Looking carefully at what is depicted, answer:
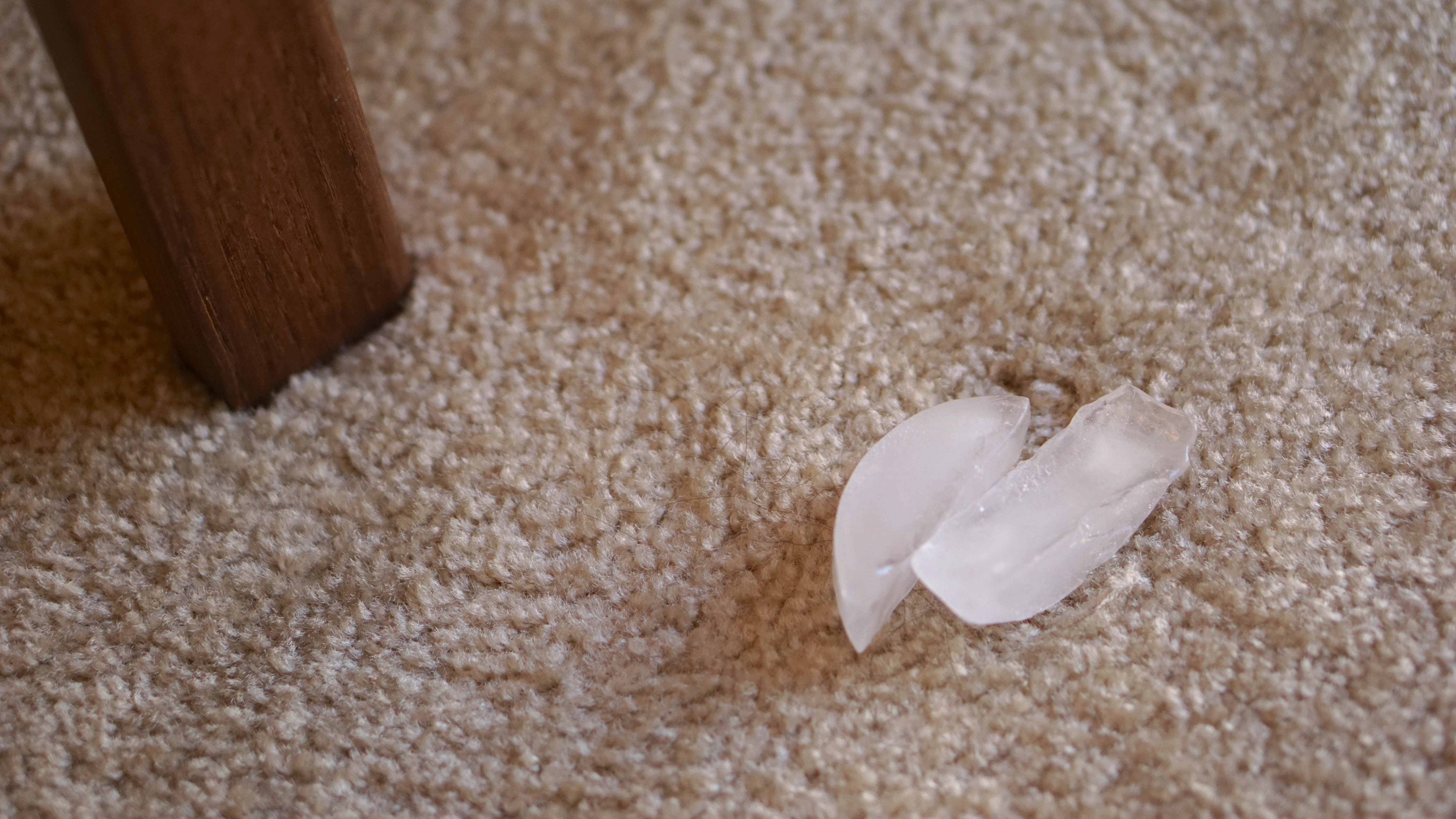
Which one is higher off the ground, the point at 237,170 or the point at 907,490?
the point at 237,170

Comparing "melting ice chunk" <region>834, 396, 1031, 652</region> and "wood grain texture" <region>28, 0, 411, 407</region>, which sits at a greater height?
"wood grain texture" <region>28, 0, 411, 407</region>

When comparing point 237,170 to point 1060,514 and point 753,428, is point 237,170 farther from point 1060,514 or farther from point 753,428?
point 1060,514

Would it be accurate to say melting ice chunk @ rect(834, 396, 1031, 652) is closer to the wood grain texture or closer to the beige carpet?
the beige carpet

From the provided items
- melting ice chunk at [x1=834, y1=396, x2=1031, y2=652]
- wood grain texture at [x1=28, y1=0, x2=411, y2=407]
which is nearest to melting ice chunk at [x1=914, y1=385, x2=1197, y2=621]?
melting ice chunk at [x1=834, y1=396, x2=1031, y2=652]

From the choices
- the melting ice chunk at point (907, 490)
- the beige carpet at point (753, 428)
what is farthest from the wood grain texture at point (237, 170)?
the melting ice chunk at point (907, 490)

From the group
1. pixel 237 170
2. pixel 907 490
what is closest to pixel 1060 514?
pixel 907 490
